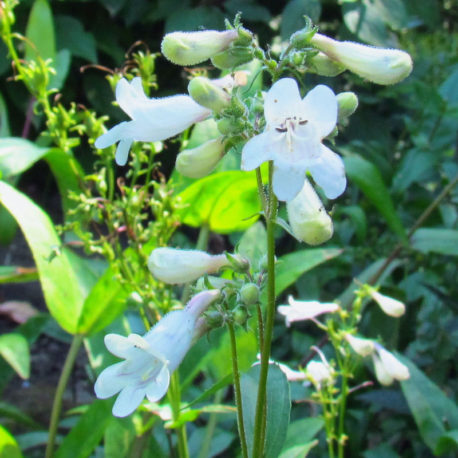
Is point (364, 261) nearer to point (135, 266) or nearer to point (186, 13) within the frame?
point (135, 266)

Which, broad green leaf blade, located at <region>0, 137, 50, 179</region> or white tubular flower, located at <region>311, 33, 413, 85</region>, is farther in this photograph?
broad green leaf blade, located at <region>0, 137, 50, 179</region>

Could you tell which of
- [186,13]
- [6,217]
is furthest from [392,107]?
[6,217]

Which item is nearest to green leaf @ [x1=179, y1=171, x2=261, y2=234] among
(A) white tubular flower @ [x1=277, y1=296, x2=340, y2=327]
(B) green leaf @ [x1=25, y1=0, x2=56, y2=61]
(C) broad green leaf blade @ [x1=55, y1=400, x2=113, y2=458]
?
(A) white tubular flower @ [x1=277, y1=296, x2=340, y2=327]

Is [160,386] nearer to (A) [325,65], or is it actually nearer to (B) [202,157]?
(B) [202,157]

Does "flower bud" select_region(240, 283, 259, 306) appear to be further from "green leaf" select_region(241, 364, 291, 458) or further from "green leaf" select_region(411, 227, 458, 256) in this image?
"green leaf" select_region(411, 227, 458, 256)

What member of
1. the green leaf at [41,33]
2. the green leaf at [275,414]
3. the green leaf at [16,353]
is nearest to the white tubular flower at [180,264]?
the green leaf at [275,414]
